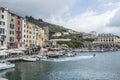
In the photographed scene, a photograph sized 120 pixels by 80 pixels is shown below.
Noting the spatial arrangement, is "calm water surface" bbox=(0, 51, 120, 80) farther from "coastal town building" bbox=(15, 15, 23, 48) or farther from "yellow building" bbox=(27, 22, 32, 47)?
"yellow building" bbox=(27, 22, 32, 47)

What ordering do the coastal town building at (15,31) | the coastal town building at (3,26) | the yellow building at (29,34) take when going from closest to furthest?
the coastal town building at (3,26), the coastal town building at (15,31), the yellow building at (29,34)

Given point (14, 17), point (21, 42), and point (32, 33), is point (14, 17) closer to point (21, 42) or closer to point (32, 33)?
point (21, 42)

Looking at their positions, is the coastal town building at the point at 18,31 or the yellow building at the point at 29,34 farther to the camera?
the yellow building at the point at 29,34

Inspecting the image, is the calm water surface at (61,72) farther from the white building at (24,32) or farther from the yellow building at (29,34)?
the yellow building at (29,34)

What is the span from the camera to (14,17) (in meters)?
119

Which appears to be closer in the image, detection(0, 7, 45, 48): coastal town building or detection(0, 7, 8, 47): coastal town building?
detection(0, 7, 8, 47): coastal town building

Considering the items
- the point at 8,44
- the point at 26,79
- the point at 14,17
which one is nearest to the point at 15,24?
the point at 14,17

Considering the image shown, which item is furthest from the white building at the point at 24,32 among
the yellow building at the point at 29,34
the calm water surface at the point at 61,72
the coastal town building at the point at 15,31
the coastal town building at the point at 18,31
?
the calm water surface at the point at 61,72

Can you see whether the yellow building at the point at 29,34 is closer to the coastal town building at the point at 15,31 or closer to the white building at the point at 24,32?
the coastal town building at the point at 15,31

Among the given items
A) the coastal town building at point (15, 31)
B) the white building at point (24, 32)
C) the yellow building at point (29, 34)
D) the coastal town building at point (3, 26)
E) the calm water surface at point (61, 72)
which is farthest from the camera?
the yellow building at point (29, 34)

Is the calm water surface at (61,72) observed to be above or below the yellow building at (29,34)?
below

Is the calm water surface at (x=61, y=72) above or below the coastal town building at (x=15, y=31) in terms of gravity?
below

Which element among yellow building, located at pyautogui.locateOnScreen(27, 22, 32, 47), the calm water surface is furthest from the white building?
the calm water surface

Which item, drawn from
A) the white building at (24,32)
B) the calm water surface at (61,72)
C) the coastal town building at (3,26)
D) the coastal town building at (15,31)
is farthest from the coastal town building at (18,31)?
the calm water surface at (61,72)
